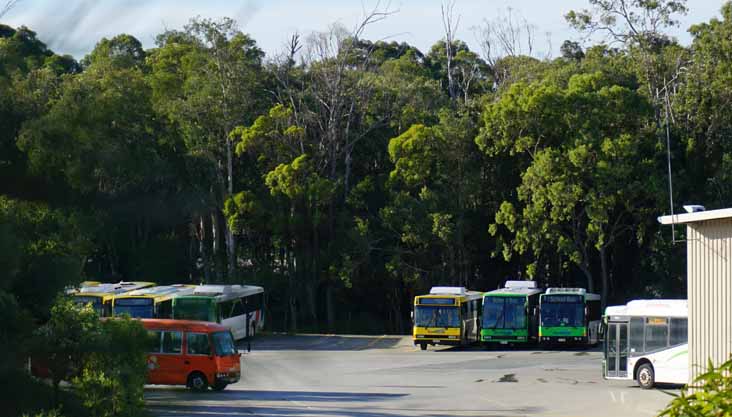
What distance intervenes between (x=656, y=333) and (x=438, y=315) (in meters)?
13.2

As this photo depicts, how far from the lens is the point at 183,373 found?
27203mm

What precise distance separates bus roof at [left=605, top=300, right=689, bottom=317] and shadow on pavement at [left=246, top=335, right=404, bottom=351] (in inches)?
579

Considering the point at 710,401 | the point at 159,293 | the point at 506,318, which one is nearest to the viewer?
the point at 710,401

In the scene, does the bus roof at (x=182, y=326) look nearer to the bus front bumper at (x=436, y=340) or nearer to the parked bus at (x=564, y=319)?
the bus front bumper at (x=436, y=340)

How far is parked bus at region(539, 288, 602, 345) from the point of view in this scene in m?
39.5

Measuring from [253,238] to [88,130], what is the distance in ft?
144

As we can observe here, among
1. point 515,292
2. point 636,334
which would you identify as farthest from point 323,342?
point 636,334

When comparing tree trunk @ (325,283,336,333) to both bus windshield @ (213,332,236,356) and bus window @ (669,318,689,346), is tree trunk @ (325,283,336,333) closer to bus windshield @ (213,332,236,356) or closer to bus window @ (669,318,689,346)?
bus windshield @ (213,332,236,356)

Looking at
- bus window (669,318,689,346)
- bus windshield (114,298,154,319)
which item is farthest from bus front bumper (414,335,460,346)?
bus window (669,318,689,346)

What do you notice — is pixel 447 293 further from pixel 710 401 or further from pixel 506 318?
pixel 710 401

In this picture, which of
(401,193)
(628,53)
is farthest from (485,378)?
(628,53)

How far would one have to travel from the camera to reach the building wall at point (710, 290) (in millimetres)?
18531

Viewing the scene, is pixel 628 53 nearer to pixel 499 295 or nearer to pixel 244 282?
pixel 499 295

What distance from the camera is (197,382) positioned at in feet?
89.1
